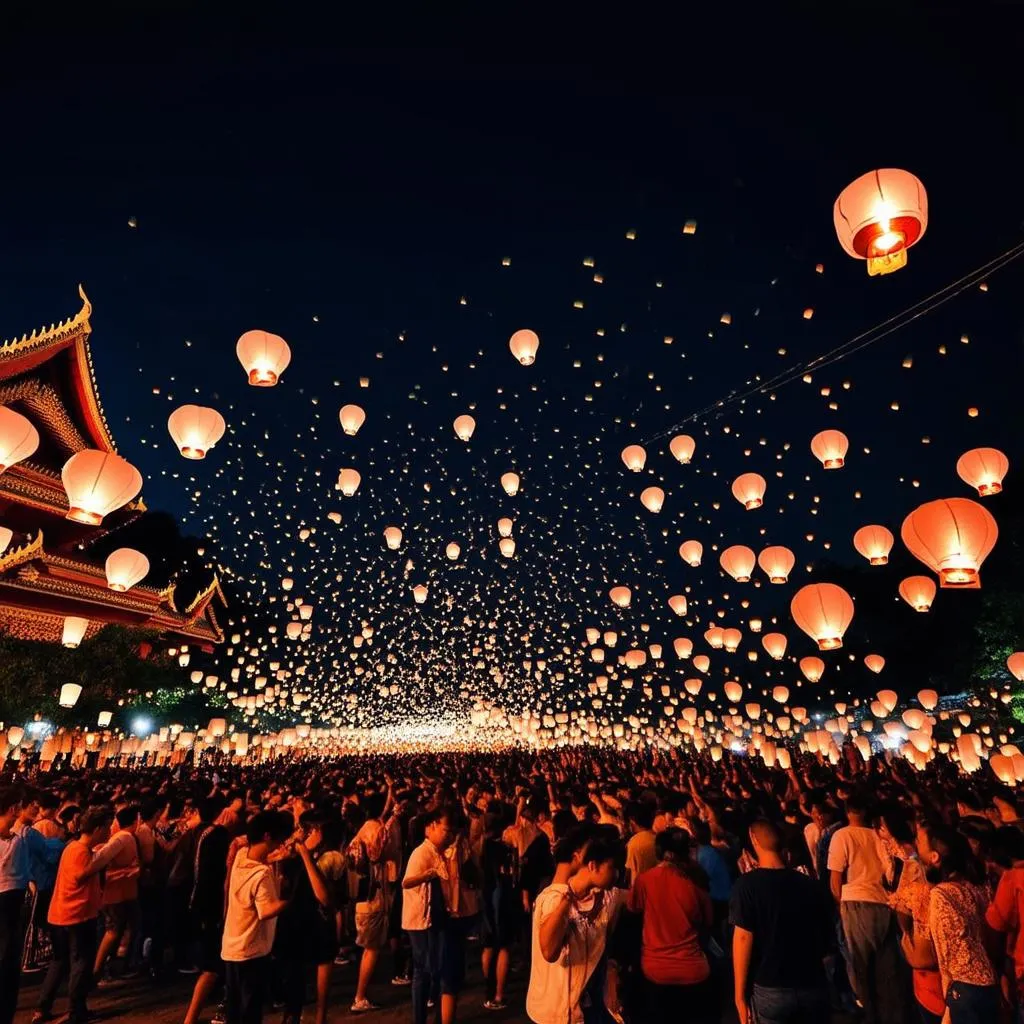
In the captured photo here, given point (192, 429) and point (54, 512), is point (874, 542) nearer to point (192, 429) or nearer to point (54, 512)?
point (192, 429)

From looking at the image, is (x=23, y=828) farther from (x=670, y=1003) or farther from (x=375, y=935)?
(x=670, y=1003)

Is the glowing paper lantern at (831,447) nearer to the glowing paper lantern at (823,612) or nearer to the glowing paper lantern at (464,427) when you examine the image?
the glowing paper lantern at (823,612)

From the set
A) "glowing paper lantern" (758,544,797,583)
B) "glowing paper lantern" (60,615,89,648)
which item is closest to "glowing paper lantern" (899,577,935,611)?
"glowing paper lantern" (758,544,797,583)

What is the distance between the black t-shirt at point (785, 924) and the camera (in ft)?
10.3

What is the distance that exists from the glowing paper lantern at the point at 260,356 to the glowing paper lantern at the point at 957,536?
25.1 ft

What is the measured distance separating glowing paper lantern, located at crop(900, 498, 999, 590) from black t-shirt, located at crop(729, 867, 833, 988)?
5.02 meters

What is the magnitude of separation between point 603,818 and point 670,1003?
355 centimetres

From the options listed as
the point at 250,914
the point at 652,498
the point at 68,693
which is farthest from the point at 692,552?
the point at 68,693

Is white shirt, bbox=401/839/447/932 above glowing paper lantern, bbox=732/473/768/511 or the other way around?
the other way around

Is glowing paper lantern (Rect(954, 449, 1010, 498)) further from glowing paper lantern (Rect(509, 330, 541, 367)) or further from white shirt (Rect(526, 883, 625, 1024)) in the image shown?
white shirt (Rect(526, 883, 625, 1024))

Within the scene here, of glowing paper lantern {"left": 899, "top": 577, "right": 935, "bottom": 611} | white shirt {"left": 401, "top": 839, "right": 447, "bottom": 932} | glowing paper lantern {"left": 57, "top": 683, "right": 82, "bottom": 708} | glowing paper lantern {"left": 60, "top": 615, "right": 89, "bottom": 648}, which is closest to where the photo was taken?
white shirt {"left": 401, "top": 839, "right": 447, "bottom": 932}

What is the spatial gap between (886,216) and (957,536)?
11.2ft

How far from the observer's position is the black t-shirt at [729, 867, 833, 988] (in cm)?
315

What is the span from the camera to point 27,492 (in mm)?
13883
